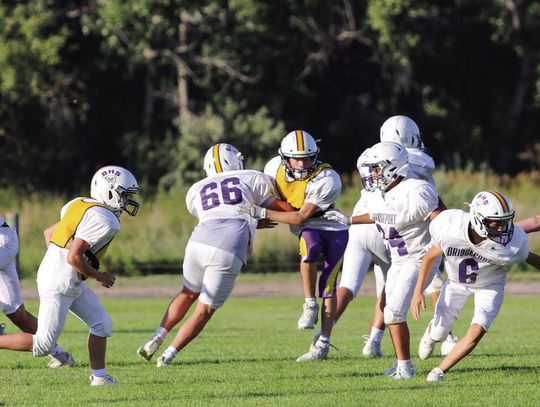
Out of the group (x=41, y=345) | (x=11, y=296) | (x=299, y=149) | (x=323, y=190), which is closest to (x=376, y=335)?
(x=323, y=190)

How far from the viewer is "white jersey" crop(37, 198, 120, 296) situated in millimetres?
9539

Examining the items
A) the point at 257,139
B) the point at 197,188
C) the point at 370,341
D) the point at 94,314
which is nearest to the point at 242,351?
the point at 370,341

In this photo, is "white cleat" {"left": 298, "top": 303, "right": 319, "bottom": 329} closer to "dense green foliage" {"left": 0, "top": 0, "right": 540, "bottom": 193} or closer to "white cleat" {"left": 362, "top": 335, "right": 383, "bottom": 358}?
"white cleat" {"left": 362, "top": 335, "right": 383, "bottom": 358}

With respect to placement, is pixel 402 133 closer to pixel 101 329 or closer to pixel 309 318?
pixel 309 318

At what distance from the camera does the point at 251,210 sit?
11.0 m

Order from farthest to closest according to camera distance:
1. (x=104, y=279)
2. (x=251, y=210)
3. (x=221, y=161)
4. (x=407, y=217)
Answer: (x=221, y=161)
(x=251, y=210)
(x=407, y=217)
(x=104, y=279)

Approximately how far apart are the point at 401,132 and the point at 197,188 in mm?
2203

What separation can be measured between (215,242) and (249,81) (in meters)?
25.0

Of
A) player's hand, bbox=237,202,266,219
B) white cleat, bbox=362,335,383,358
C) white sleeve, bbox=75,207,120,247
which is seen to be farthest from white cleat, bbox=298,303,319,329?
white sleeve, bbox=75,207,120,247

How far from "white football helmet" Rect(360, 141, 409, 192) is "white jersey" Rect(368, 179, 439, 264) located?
3.5 inches

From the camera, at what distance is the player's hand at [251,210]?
1091 centimetres

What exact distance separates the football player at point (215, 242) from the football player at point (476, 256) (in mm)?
1780

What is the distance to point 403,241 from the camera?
1040 centimetres

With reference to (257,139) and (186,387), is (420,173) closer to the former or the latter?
(186,387)
